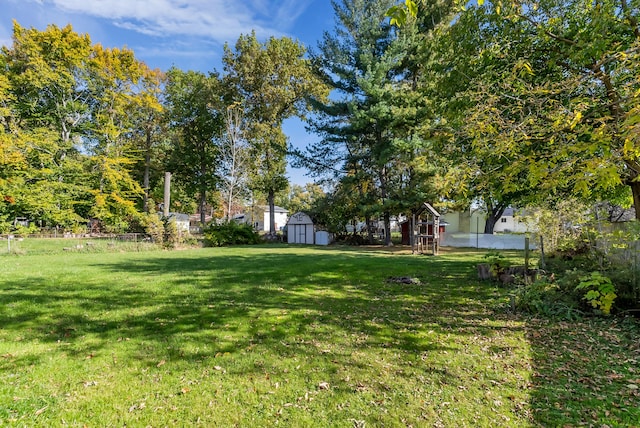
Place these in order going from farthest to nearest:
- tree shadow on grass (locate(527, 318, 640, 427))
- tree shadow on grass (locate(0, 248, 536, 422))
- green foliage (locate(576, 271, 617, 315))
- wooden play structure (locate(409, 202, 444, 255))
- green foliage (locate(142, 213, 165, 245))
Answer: green foliage (locate(142, 213, 165, 245)), wooden play structure (locate(409, 202, 444, 255)), green foliage (locate(576, 271, 617, 315)), tree shadow on grass (locate(0, 248, 536, 422)), tree shadow on grass (locate(527, 318, 640, 427))

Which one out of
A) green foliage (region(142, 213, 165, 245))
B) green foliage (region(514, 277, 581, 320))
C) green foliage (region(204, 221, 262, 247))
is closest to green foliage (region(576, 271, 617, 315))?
green foliage (region(514, 277, 581, 320))

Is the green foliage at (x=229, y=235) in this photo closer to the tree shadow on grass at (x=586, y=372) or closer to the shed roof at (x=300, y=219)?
the shed roof at (x=300, y=219)

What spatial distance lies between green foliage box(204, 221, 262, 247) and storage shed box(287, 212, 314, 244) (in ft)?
8.59

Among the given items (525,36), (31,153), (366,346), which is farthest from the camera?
(31,153)

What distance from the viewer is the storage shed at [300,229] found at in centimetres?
2482

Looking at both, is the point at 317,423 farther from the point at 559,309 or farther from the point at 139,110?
the point at 139,110

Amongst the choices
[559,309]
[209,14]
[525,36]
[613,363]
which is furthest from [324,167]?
[613,363]

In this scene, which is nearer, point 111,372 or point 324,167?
point 111,372

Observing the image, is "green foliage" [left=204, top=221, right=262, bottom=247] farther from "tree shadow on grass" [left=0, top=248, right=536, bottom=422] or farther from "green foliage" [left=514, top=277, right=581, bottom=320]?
"green foliage" [left=514, top=277, right=581, bottom=320]

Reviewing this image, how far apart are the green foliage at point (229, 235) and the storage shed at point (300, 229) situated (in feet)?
8.59

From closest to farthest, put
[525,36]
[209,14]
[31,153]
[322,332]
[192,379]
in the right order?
[192,379] → [322,332] → [525,36] → [209,14] → [31,153]

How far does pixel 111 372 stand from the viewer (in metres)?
3.33

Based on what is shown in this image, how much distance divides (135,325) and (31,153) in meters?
25.6

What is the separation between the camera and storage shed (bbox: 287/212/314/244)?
2482cm
